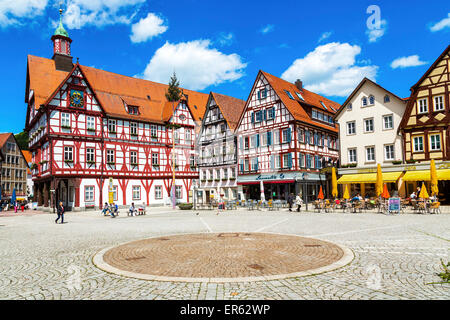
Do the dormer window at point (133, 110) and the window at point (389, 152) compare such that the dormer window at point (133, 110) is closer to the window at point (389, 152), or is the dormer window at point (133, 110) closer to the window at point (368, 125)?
the window at point (368, 125)

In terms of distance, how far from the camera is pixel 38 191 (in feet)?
148

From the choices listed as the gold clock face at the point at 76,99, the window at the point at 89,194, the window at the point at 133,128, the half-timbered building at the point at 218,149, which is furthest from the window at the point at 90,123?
the half-timbered building at the point at 218,149

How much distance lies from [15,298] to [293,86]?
43673 millimetres

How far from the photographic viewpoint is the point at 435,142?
94.6 ft

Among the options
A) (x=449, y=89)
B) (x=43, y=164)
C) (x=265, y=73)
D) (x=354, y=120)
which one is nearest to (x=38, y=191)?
(x=43, y=164)

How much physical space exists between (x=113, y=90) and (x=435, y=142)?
37521 mm

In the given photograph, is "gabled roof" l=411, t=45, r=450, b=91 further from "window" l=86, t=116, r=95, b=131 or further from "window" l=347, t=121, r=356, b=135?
"window" l=86, t=116, r=95, b=131

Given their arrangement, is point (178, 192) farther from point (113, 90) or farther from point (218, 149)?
point (113, 90)

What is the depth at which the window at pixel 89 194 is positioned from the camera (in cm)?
3766

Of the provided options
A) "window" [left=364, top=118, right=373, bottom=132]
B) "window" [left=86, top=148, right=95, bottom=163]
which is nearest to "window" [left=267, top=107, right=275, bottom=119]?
"window" [left=364, top=118, right=373, bottom=132]

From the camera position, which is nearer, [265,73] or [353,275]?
[353,275]
